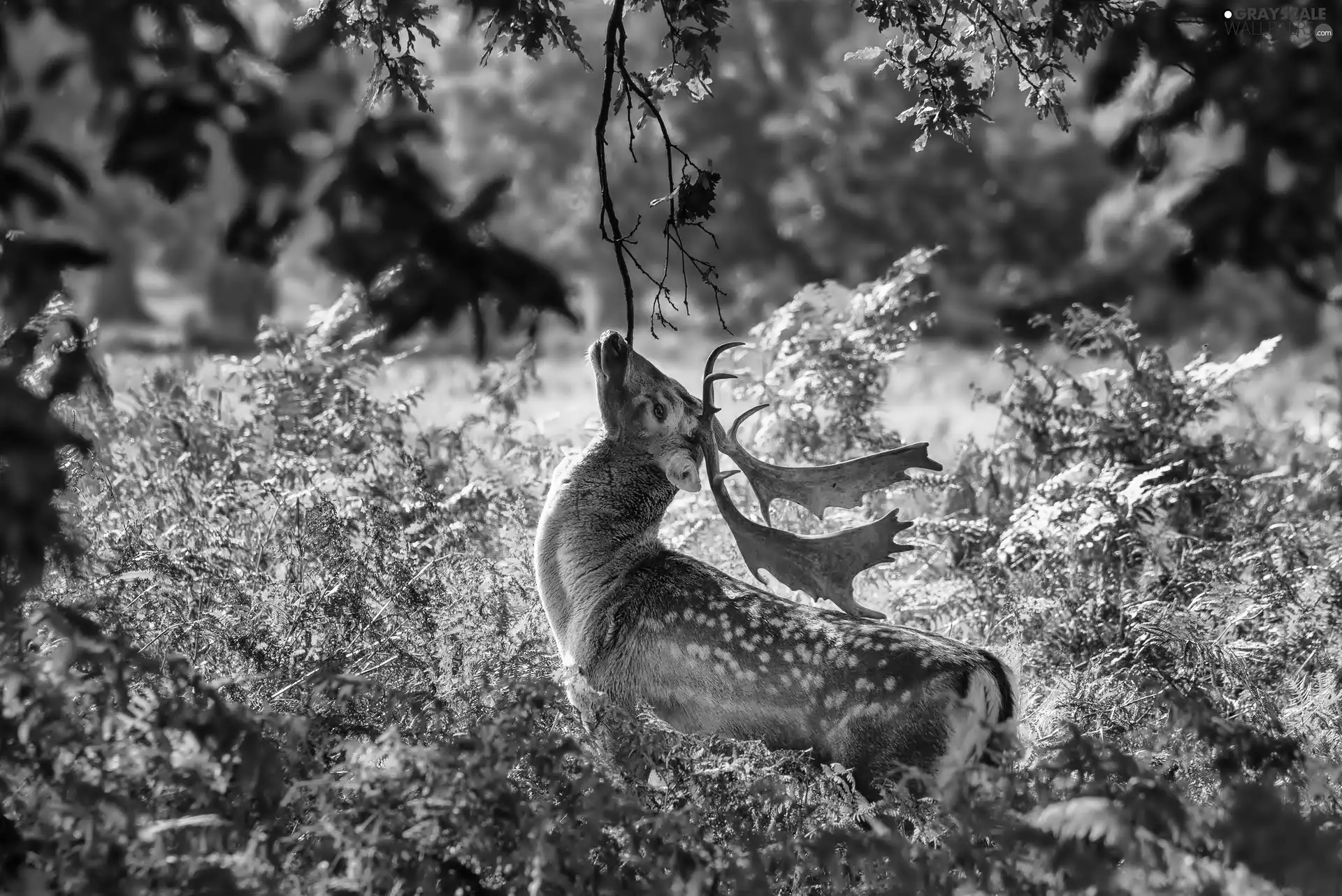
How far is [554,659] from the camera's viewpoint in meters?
5.95

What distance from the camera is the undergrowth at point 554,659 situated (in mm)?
3373

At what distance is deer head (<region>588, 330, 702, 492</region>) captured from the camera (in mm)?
5914

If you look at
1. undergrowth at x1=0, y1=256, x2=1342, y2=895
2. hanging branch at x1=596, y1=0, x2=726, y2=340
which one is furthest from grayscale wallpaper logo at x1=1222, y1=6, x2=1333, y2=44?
hanging branch at x1=596, y1=0, x2=726, y2=340

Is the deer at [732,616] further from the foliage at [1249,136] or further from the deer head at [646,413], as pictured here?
the foliage at [1249,136]

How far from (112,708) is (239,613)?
4.64 ft

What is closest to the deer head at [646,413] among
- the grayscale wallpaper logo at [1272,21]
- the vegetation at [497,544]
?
the vegetation at [497,544]

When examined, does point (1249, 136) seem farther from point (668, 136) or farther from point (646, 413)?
point (646, 413)

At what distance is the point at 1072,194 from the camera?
121 feet

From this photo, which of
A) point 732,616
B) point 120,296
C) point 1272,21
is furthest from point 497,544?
point 120,296

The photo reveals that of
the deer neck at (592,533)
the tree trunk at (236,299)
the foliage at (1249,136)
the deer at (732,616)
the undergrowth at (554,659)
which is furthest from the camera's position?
the tree trunk at (236,299)

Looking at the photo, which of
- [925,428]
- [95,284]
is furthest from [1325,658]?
[95,284]

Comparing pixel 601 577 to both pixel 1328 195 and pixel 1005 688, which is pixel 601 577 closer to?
pixel 1005 688

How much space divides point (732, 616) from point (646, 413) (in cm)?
117

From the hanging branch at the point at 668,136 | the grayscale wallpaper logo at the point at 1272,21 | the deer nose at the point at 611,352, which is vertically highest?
the hanging branch at the point at 668,136
